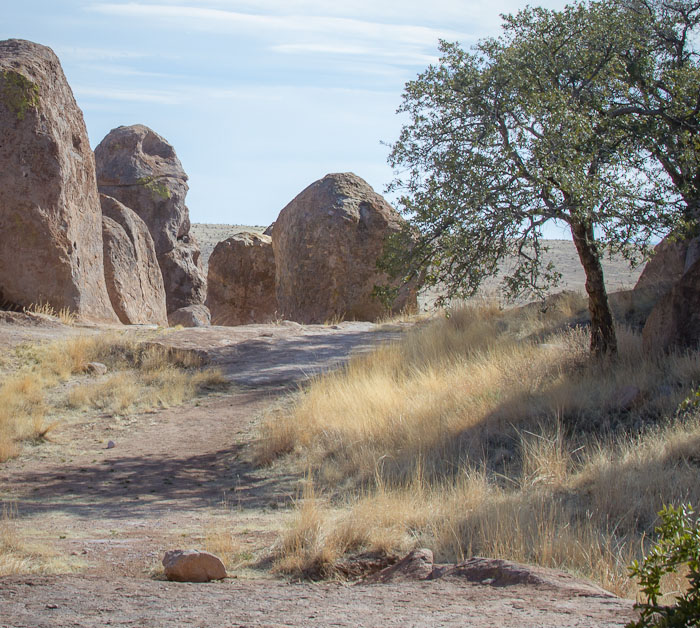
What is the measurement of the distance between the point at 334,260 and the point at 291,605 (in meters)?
15.4

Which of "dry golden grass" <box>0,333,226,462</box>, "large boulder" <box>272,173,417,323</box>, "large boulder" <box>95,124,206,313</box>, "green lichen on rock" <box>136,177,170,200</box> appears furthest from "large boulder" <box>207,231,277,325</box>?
"dry golden grass" <box>0,333,226,462</box>

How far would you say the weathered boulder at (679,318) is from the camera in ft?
29.8

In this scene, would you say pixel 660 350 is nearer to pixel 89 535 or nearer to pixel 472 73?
pixel 472 73

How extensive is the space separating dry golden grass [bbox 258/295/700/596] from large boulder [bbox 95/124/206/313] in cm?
1635

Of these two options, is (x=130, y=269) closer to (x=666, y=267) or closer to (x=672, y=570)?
(x=666, y=267)

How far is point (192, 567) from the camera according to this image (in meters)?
4.14

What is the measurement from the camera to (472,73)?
28.9ft

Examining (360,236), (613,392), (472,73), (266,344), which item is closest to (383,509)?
(613,392)

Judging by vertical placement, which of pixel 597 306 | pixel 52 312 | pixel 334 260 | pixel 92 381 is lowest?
pixel 92 381

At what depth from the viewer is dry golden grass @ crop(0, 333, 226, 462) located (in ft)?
29.9

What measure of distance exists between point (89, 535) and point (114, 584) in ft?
5.29

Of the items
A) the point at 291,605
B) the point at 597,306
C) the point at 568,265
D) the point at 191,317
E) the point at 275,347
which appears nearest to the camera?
the point at 291,605

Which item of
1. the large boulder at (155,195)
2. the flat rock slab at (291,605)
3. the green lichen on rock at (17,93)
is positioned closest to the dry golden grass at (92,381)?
the green lichen on rock at (17,93)

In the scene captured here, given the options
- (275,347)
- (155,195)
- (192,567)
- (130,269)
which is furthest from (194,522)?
(155,195)
